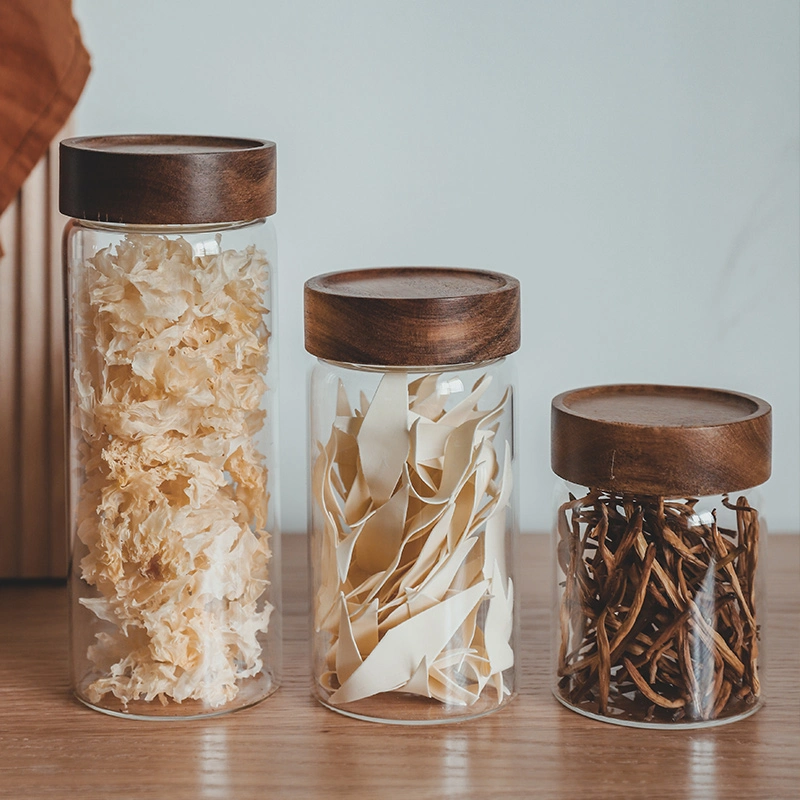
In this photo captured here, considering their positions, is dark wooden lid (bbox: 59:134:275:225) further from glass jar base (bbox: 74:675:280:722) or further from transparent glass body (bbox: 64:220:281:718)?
glass jar base (bbox: 74:675:280:722)

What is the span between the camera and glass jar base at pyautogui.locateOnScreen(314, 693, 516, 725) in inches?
24.2

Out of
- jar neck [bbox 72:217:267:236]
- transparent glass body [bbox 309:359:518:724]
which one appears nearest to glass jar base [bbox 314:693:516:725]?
transparent glass body [bbox 309:359:518:724]

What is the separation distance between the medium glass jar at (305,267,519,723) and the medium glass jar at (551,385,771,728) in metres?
0.05


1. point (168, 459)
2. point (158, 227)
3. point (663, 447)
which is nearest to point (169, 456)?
point (168, 459)

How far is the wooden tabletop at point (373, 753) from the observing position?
1.77 ft

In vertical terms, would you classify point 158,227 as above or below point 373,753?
above

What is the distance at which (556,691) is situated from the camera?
65 cm

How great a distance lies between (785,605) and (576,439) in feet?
0.88

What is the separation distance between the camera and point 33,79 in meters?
0.77

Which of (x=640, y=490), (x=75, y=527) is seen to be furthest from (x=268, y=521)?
(x=640, y=490)

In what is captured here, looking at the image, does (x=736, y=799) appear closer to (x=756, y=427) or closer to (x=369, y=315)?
(x=756, y=427)

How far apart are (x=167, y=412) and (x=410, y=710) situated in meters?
0.21

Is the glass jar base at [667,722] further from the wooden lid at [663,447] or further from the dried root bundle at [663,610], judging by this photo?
the wooden lid at [663,447]

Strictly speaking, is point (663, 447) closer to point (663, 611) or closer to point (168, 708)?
point (663, 611)
